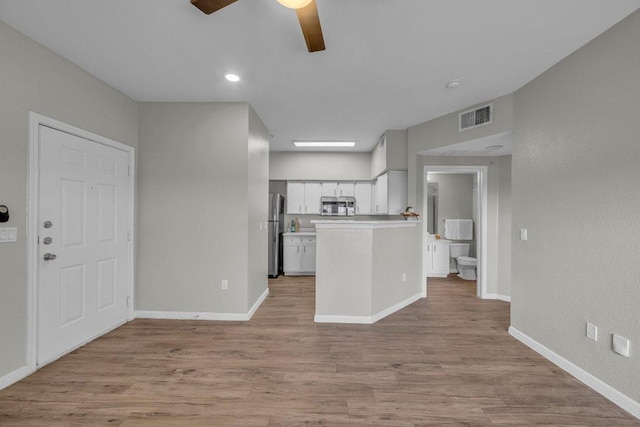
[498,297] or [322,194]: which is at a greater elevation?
[322,194]

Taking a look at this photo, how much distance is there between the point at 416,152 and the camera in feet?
13.5

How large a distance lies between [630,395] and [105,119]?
4.93 meters

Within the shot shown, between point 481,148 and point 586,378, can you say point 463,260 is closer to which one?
point 481,148

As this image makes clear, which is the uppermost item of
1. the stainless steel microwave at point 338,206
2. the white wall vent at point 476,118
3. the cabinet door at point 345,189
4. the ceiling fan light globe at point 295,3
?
the white wall vent at point 476,118

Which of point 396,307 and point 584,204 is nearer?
point 584,204

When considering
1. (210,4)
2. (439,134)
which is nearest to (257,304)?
(210,4)

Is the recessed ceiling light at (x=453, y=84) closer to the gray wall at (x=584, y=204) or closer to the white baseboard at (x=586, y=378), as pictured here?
the gray wall at (x=584, y=204)

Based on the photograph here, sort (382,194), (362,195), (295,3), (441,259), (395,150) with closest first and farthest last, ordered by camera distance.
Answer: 1. (295,3)
2. (395,150)
3. (382,194)
4. (441,259)
5. (362,195)

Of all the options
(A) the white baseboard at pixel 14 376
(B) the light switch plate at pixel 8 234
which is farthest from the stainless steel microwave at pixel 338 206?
(A) the white baseboard at pixel 14 376

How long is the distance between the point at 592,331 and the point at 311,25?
2.93 m

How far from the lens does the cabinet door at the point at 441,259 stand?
5629 millimetres

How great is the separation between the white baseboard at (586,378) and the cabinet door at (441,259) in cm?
286

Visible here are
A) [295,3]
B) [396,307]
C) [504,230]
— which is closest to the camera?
[295,3]

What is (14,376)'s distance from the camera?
205 centimetres
